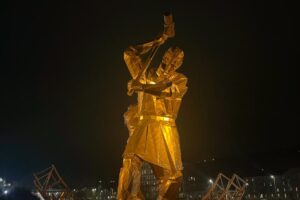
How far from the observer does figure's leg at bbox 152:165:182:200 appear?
9672mm

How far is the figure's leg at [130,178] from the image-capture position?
31.1 ft

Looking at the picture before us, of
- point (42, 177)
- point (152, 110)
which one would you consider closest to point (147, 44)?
point (152, 110)

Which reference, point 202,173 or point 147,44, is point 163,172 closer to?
point 147,44

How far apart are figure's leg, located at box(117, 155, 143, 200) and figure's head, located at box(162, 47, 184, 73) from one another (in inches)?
105

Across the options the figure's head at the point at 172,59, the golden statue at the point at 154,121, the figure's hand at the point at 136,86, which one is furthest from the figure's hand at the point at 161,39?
the figure's hand at the point at 136,86

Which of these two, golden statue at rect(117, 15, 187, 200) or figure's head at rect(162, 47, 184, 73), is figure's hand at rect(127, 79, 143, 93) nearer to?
golden statue at rect(117, 15, 187, 200)

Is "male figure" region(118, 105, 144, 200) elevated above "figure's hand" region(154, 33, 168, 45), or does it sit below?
below

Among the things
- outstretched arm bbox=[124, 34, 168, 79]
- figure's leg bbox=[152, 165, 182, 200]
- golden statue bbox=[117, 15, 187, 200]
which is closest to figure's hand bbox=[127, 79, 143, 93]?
golden statue bbox=[117, 15, 187, 200]

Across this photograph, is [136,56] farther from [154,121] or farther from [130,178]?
[130,178]

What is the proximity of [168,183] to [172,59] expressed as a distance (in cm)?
337

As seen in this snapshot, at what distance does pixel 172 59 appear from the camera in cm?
1073

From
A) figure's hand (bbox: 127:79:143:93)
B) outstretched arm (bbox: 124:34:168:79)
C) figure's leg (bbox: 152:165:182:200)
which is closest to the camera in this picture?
figure's leg (bbox: 152:165:182:200)

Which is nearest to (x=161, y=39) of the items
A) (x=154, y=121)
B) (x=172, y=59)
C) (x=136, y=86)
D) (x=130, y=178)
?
(x=172, y=59)

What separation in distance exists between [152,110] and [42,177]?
5.39m
